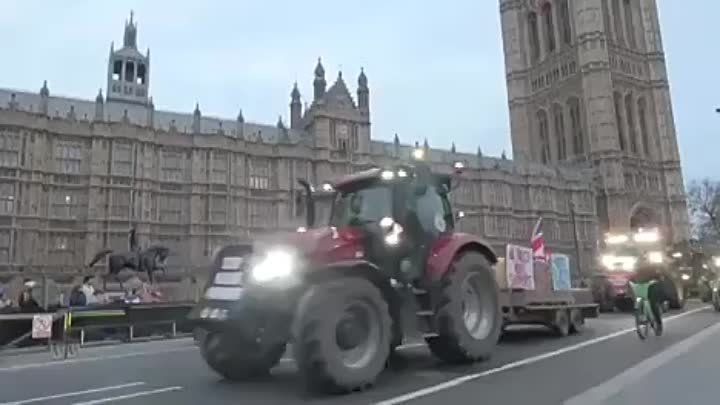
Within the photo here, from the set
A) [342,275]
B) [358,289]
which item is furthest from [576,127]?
[358,289]

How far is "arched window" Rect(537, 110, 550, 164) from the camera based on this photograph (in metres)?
74.9

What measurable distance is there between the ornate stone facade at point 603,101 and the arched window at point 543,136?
0.15m

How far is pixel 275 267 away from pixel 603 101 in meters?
69.0

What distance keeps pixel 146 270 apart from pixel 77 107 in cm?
2393

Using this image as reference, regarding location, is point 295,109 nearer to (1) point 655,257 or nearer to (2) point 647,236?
(2) point 647,236

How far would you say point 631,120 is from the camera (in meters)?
71.2

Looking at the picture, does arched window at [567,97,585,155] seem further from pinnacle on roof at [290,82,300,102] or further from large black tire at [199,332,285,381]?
large black tire at [199,332,285,381]

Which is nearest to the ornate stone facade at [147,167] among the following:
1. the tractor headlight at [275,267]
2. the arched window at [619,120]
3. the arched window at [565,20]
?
the arched window at [619,120]

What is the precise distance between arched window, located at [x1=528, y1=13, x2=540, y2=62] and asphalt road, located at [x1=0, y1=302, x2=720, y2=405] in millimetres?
75085

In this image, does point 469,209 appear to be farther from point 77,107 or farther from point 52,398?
point 52,398

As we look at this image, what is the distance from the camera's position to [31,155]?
36.8m

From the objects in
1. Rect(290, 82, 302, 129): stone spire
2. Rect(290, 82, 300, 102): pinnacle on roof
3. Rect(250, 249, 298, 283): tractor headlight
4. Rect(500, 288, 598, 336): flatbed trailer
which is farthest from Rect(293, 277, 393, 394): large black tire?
Rect(290, 82, 300, 102): pinnacle on roof

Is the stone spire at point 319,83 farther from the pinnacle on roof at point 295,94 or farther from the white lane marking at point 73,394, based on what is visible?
the white lane marking at point 73,394

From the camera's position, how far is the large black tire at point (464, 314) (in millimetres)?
7535
